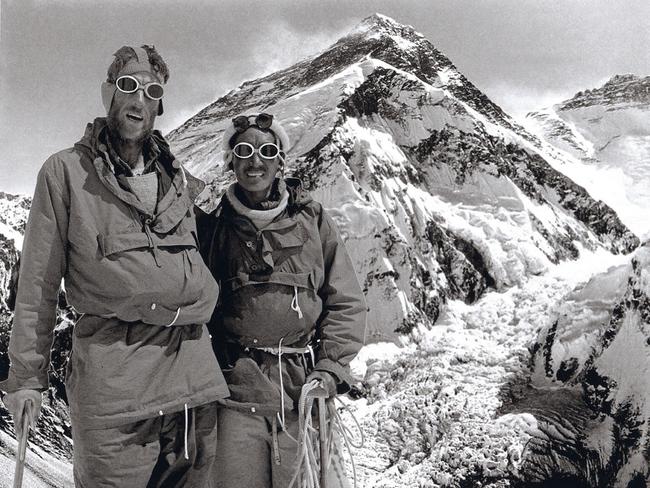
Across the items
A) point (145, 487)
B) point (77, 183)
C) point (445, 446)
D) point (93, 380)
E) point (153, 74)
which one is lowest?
point (445, 446)

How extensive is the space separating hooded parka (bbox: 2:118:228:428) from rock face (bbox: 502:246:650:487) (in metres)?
6.43

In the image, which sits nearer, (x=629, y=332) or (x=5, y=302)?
(x=629, y=332)

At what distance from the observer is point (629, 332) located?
309 inches

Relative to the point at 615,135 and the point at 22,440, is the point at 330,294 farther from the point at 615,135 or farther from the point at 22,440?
the point at 615,135

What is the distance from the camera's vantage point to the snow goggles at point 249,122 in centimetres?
257

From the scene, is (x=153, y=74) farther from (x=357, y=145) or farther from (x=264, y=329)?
(x=357, y=145)

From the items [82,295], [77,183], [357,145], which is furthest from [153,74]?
[357,145]

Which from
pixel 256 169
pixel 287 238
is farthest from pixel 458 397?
pixel 256 169

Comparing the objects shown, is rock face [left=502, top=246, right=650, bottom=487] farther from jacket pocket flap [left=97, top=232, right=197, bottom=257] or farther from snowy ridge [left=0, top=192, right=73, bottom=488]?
jacket pocket flap [left=97, top=232, right=197, bottom=257]

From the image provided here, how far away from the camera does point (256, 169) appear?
8.18ft

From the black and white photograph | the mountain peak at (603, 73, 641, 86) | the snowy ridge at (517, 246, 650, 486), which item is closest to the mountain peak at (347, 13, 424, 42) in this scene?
the black and white photograph

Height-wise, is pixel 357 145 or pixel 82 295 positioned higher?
pixel 357 145

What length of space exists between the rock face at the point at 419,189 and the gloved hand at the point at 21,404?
9.84 metres

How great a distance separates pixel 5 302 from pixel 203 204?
435 centimetres
